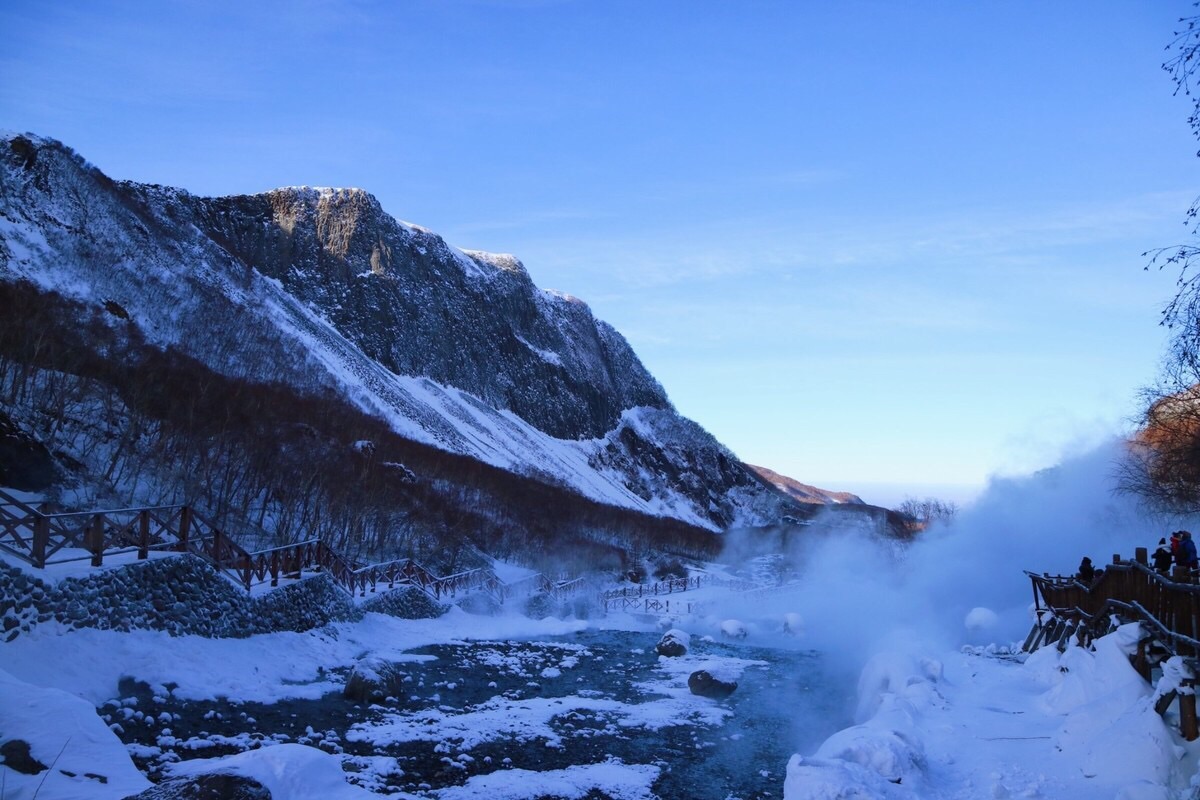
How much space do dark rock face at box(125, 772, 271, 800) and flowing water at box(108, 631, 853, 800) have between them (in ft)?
11.3

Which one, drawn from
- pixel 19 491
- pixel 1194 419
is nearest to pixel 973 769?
pixel 1194 419

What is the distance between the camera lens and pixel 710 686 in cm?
2212

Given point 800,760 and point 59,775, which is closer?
point 59,775

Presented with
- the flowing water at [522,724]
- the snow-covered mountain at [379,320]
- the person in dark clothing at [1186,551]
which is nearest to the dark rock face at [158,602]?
the flowing water at [522,724]

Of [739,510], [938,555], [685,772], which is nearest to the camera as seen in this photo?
[685,772]

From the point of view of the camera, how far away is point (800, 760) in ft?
36.4

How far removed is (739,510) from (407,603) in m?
122

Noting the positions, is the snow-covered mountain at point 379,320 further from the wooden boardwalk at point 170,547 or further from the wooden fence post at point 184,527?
the wooden fence post at point 184,527

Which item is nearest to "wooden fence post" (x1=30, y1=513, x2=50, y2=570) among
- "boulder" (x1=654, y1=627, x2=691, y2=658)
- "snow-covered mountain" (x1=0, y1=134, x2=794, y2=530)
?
"boulder" (x1=654, y1=627, x2=691, y2=658)

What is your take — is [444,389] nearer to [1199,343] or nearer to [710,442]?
[710,442]

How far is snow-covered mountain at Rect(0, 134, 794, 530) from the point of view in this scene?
2643 inches

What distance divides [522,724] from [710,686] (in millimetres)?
6868

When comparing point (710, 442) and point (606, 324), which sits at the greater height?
point (606, 324)

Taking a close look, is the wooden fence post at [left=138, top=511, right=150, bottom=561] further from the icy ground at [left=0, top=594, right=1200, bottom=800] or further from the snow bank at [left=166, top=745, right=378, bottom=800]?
the snow bank at [left=166, top=745, right=378, bottom=800]
